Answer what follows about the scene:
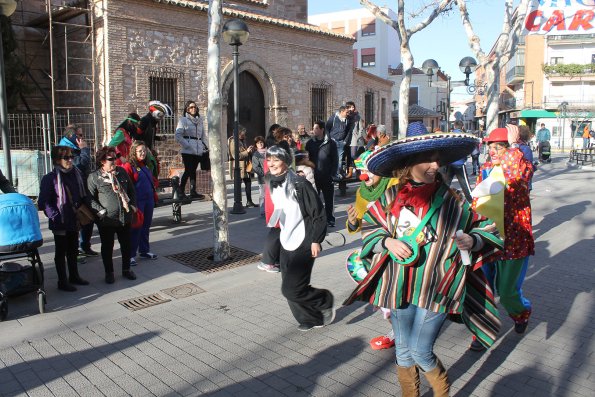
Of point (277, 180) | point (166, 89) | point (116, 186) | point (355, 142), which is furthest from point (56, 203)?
point (166, 89)

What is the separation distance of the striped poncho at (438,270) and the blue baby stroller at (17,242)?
3.65m

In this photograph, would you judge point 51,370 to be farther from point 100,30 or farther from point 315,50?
point 315,50

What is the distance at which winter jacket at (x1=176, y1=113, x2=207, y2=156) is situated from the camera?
1007 cm

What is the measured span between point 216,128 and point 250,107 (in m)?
12.6

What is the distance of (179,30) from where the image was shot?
16.5 metres

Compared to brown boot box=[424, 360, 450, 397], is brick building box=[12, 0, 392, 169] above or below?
above

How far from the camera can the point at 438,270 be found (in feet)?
9.65

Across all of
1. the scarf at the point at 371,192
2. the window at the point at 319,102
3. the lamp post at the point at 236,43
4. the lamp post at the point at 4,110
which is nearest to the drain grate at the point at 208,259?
the lamp post at the point at 4,110

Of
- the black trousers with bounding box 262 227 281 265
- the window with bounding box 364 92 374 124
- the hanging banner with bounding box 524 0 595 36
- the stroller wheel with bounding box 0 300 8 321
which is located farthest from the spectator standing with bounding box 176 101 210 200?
the window with bounding box 364 92 374 124

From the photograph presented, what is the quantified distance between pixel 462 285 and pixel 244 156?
8.79 metres

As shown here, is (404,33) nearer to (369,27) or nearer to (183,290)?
(183,290)

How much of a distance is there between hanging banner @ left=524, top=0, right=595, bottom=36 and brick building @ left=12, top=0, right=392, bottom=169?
7698 millimetres

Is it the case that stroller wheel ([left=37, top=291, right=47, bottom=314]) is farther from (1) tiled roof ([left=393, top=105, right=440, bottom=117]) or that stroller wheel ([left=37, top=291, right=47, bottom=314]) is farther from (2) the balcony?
(2) the balcony

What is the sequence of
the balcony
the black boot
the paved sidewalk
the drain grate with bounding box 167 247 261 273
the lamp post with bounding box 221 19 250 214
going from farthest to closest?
the balcony → the black boot → the lamp post with bounding box 221 19 250 214 → the drain grate with bounding box 167 247 261 273 → the paved sidewalk
